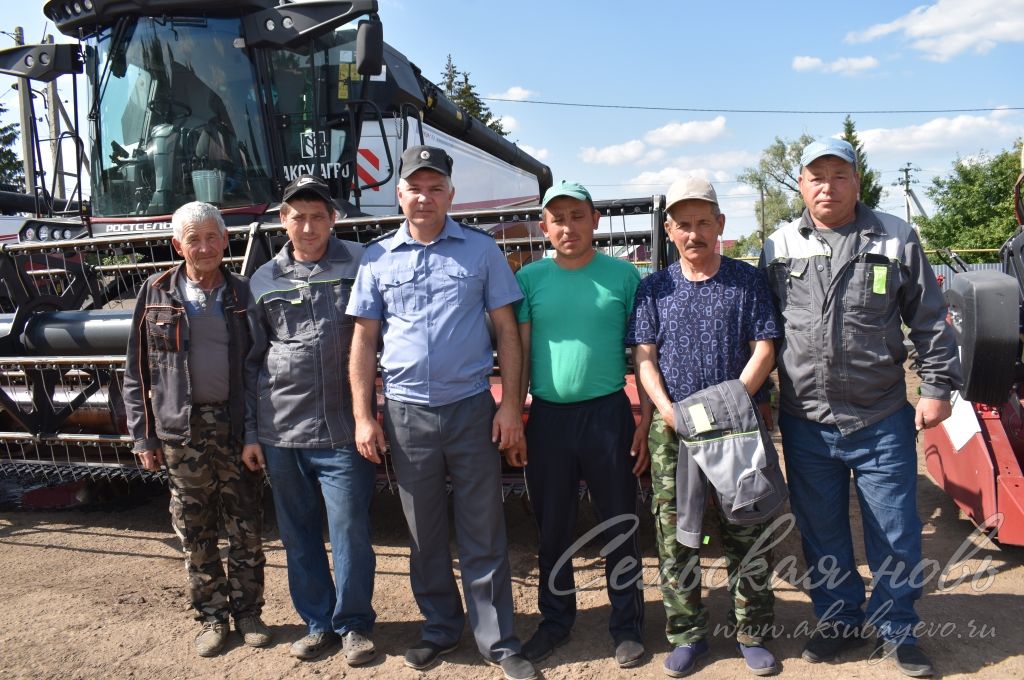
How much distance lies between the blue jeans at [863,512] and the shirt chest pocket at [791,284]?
455 millimetres

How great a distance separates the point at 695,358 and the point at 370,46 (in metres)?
3.20

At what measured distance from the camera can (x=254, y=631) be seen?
3119mm

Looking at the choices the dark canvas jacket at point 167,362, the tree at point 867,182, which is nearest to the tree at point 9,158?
the dark canvas jacket at point 167,362

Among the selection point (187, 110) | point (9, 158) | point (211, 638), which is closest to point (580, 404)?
point (211, 638)

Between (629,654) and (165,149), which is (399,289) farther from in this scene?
(165,149)

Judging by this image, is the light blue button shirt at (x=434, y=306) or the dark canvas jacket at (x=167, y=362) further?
the dark canvas jacket at (x=167, y=362)

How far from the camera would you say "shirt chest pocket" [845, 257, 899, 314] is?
105 inches

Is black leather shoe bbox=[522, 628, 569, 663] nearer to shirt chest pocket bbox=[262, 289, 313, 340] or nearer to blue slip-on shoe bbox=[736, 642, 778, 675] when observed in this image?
blue slip-on shoe bbox=[736, 642, 778, 675]

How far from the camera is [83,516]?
→ 4855 millimetres

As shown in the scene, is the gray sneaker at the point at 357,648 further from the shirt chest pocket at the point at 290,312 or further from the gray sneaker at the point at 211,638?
the shirt chest pocket at the point at 290,312

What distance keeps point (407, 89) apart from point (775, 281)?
16.3 ft

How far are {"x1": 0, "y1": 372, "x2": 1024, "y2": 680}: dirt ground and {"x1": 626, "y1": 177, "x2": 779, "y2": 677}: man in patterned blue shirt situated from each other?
0.61 feet

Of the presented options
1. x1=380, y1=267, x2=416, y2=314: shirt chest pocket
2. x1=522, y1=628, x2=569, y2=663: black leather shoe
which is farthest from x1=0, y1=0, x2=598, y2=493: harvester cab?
x1=522, y1=628, x2=569, y2=663: black leather shoe

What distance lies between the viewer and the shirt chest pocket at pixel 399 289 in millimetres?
2783
